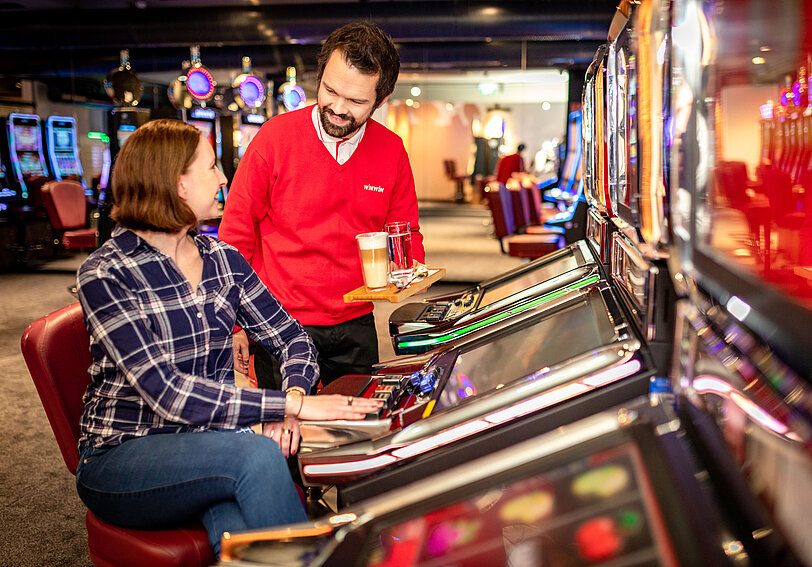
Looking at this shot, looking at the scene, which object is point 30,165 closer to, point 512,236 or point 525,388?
point 512,236

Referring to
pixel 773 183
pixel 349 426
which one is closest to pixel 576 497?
pixel 773 183

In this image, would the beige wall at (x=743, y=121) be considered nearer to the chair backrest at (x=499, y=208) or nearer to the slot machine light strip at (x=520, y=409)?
the slot machine light strip at (x=520, y=409)

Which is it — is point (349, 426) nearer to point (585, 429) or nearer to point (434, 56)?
point (585, 429)

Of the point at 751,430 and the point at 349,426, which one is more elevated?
the point at 751,430

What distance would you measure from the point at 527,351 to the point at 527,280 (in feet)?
2.55

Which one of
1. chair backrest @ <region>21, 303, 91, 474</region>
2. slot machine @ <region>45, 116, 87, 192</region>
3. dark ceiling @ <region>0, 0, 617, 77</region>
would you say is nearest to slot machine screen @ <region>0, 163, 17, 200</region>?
slot machine @ <region>45, 116, 87, 192</region>

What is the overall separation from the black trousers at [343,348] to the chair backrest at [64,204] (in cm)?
638

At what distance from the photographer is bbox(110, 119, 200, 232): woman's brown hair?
135cm

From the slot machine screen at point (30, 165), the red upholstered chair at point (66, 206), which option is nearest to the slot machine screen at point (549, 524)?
the red upholstered chair at point (66, 206)

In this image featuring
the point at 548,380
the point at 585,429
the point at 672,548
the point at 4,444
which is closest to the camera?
the point at 672,548

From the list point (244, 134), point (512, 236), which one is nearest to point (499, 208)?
point (512, 236)

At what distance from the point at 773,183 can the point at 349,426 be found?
0.75 m

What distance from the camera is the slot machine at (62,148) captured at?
31.2 feet

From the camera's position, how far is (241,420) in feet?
4.29
